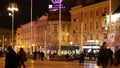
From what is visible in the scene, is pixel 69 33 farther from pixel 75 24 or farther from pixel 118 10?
pixel 118 10

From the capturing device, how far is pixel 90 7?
269 ft

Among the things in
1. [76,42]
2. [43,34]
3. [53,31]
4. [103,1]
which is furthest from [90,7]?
[43,34]

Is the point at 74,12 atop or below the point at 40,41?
atop

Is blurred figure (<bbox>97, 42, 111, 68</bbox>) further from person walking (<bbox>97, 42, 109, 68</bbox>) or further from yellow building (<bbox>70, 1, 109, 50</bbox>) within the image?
yellow building (<bbox>70, 1, 109, 50</bbox>)

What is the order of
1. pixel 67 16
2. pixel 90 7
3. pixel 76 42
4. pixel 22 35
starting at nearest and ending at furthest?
1. pixel 90 7
2. pixel 76 42
3. pixel 67 16
4. pixel 22 35

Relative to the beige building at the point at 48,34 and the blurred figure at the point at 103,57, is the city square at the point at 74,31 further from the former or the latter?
the blurred figure at the point at 103,57

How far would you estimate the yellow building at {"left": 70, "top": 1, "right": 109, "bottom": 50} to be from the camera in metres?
76.2

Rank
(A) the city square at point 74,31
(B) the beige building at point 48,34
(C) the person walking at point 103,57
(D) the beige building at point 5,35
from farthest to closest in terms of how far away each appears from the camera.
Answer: (D) the beige building at point 5,35, (B) the beige building at point 48,34, (A) the city square at point 74,31, (C) the person walking at point 103,57

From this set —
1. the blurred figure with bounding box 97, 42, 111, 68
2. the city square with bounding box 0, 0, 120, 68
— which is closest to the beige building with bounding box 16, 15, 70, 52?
the city square with bounding box 0, 0, 120, 68

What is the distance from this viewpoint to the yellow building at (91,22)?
250 ft

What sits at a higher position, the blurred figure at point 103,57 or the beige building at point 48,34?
the beige building at point 48,34

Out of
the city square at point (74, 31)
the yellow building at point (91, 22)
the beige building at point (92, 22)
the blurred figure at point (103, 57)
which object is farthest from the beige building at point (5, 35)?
the blurred figure at point (103, 57)

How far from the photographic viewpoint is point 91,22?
8312 cm

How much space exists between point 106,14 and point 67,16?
32476 mm
